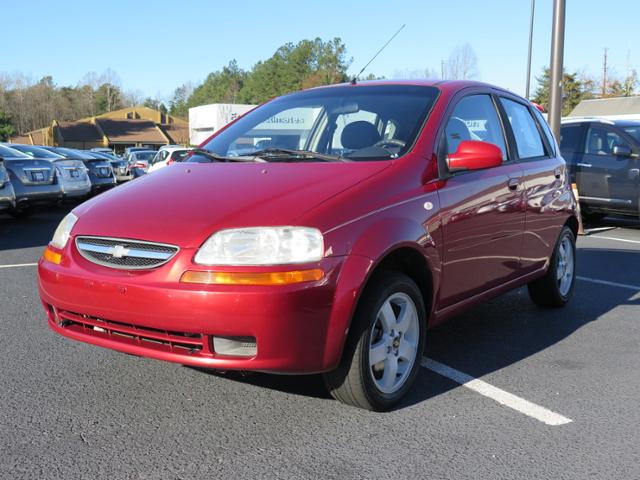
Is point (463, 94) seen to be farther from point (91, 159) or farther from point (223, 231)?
point (91, 159)

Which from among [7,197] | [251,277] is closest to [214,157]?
[251,277]

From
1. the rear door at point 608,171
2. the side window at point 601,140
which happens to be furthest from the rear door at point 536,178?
the side window at point 601,140

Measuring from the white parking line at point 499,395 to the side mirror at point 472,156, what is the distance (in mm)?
1186

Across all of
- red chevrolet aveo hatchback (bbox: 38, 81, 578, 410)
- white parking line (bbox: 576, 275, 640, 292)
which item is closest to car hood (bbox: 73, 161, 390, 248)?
red chevrolet aveo hatchback (bbox: 38, 81, 578, 410)

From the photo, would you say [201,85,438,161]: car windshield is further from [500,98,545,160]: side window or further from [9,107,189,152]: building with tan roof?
[9,107,189,152]: building with tan roof

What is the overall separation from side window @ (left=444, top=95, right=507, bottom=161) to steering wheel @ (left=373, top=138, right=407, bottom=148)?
32cm

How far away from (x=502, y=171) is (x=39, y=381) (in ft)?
9.97

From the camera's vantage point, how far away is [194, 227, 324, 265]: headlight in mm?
2857

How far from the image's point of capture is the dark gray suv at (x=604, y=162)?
412 inches

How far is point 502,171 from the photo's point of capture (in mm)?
4266

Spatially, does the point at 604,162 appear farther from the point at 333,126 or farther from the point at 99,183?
the point at 99,183

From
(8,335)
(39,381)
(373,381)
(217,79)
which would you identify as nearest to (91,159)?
(8,335)

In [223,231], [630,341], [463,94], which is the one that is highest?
[463,94]

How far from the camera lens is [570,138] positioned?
11.5m
